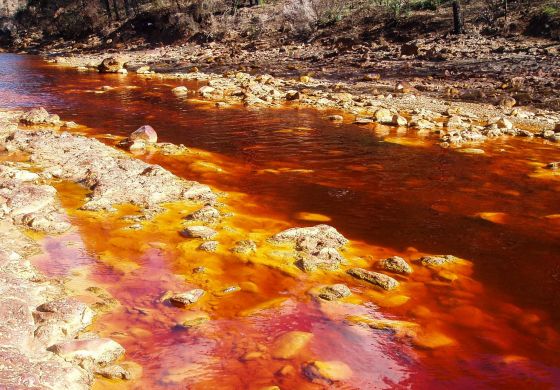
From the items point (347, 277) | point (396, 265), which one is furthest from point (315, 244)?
point (396, 265)

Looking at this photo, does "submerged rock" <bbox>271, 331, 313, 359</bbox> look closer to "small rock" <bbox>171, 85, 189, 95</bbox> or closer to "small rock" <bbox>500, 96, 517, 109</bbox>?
"small rock" <bbox>500, 96, 517, 109</bbox>

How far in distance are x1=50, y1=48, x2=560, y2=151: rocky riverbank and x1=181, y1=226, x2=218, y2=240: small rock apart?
5.97m

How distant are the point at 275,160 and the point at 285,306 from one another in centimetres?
468

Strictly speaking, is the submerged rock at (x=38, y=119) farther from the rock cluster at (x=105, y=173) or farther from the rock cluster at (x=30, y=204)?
the rock cluster at (x=30, y=204)

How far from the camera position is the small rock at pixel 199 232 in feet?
17.5

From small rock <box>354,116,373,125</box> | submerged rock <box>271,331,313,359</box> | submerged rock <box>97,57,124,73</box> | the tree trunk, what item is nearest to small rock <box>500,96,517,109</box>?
small rock <box>354,116,373,125</box>

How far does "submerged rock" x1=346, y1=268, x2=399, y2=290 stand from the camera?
14.8 feet

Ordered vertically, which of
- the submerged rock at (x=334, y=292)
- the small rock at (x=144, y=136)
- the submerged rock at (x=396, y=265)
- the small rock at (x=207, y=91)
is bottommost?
the submerged rock at (x=396, y=265)

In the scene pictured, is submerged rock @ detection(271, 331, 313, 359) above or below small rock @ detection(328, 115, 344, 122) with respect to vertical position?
below

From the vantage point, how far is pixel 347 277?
4668 millimetres

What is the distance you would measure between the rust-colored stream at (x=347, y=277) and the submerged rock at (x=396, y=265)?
0.43 feet

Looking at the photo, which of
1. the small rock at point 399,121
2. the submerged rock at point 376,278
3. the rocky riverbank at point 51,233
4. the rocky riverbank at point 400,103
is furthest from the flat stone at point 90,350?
the small rock at point 399,121

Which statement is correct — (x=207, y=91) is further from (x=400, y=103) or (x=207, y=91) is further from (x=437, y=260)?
(x=437, y=260)

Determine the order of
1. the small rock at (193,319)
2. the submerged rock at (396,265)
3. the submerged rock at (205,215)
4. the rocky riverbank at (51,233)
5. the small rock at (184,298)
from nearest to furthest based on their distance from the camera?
the rocky riverbank at (51,233) < the small rock at (193,319) < the small rock at (184,298) < the submerged rock at (396,265) < the submerged rock at (205,215)
